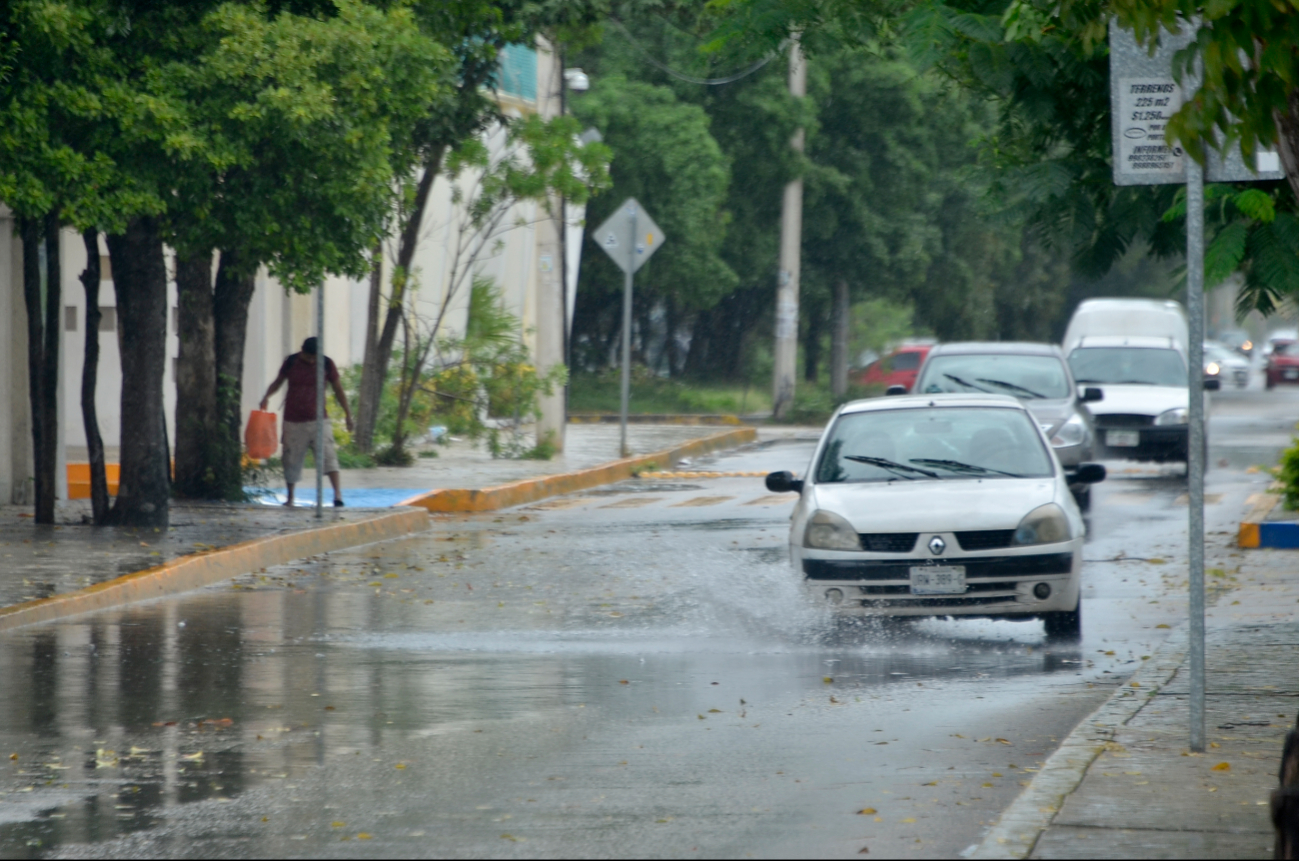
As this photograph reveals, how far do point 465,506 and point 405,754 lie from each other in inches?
453

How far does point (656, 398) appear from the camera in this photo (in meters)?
39.3

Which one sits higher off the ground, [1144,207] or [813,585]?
[1144,207]

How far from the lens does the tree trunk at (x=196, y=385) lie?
17.3 m

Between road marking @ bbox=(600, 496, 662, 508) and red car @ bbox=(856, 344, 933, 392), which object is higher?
red car @ bbox=(856, 344, 933, 392)

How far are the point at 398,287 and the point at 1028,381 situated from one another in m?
7.26

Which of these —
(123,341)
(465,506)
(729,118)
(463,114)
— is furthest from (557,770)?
(729,118)

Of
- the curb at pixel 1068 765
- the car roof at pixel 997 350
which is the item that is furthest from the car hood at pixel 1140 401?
the curb at pixel 1068 765

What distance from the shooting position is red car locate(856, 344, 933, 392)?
4609 centimetres

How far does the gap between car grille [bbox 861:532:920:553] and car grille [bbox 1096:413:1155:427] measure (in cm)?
1170

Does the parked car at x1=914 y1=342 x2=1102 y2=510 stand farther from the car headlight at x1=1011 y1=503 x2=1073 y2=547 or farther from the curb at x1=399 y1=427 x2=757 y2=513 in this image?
Answer: the car headlight at x1=1011 y1=503 x2=1073 y2=547

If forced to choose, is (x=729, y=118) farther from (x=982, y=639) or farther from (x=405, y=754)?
(x=405, y=754)

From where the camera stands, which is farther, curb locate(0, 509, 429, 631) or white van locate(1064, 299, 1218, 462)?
white van locate(1064, 299, 1218, 462)

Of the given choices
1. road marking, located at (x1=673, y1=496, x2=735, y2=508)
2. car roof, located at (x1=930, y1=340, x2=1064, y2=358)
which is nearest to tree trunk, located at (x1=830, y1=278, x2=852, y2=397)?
car roof, located at (x1=930, y1=340, x2=1064, y2=358)

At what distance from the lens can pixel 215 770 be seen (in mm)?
7062
